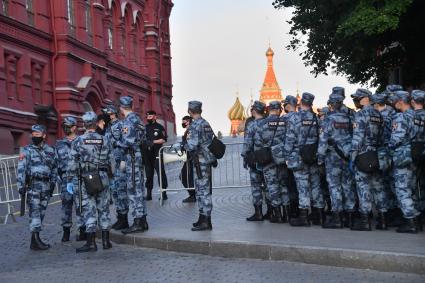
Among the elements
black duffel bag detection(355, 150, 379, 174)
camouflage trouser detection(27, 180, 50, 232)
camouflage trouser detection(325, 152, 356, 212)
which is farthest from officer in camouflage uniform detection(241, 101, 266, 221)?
camouflage trouser detection(27, 180, 50, 232)

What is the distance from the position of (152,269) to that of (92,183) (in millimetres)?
1974

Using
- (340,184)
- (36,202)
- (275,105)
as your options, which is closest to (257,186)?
(275,105)

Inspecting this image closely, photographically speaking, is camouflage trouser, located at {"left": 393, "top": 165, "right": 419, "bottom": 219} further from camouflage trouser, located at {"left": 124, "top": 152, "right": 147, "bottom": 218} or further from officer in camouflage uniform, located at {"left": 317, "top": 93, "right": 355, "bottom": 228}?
camouflage trouser, located at {"left": 124, "top": 152, "right": 147, "bottom": 218}

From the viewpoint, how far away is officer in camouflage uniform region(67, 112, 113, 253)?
33.0 ft

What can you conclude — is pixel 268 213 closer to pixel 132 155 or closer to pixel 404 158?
pixel 132 155

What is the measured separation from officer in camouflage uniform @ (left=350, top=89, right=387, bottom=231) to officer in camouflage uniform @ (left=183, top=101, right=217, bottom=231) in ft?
7.47

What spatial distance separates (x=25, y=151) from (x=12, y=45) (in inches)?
714

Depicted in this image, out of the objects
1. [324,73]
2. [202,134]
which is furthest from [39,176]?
[324,73]

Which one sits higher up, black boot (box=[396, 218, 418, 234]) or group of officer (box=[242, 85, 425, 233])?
group of officer (box=[242, 85, 425, 233])

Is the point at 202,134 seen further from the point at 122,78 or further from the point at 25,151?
the point at 122,78

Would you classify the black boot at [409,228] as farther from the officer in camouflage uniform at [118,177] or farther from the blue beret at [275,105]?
the officer in camouflage uniform at [118,177]

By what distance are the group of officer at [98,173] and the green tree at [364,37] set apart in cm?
669

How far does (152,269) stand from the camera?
28.0ft

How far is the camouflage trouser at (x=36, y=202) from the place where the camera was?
34.6ft
